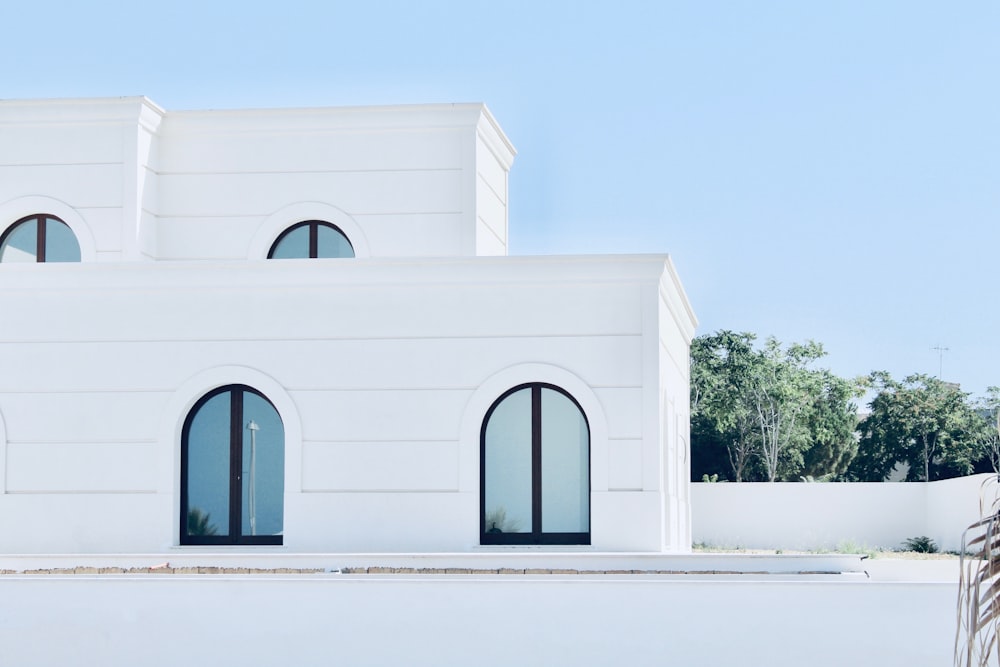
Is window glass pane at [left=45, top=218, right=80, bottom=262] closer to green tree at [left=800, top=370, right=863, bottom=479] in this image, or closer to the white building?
the white building

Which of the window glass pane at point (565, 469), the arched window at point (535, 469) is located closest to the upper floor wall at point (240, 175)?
the arched window at point (535, 469)

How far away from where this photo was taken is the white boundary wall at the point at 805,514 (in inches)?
1299

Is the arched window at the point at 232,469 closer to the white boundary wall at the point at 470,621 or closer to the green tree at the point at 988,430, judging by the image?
the white boundary wall at the point at 470,621

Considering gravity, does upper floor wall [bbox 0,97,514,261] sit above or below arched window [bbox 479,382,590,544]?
above

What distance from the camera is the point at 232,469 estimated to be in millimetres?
15109

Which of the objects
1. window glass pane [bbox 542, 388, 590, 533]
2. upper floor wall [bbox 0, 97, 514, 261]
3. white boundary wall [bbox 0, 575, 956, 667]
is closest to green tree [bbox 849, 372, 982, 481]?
upper floor wall [bbox 0, 97, 514, 261]

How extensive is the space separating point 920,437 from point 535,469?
35.5 metres

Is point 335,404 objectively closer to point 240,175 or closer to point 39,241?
point 240,175

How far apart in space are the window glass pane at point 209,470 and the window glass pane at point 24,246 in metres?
4.97

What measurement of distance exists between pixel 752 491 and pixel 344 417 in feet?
66.5

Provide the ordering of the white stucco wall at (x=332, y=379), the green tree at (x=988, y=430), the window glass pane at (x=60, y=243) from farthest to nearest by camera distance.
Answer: the green tree at (x=988, y=430) < the window glass pane at (x=60, y=243) < the white stucco wall at (x=332, y=379)

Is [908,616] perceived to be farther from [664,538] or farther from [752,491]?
[752,491]

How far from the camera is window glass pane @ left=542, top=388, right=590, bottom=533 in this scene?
48.3 feet

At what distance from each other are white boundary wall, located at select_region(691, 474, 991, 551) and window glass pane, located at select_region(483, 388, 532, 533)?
1877cm
